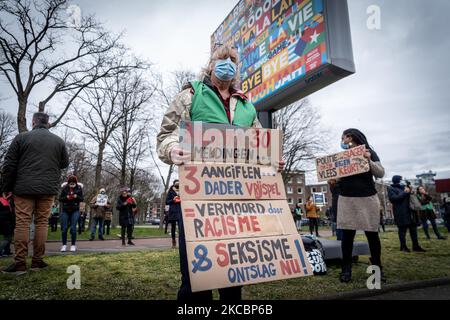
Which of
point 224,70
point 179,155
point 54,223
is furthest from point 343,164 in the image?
point 54,223

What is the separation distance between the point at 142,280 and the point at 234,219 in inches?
94.2

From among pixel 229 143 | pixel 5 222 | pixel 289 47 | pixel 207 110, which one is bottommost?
pixel 5 222

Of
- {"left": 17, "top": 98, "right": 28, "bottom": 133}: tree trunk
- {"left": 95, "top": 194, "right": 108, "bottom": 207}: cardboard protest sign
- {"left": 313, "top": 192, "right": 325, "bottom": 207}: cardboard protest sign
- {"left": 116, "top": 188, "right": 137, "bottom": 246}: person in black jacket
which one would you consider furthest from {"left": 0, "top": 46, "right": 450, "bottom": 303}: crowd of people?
{"left": 313, "top": 192, "right": 325, "bottom": 207}: cardboard protest sign

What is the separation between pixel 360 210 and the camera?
3.68m

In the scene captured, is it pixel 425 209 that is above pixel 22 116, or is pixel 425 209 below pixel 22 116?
below

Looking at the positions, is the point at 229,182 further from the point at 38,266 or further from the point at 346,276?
the point at 38,266

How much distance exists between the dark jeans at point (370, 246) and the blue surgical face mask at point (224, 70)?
281cm

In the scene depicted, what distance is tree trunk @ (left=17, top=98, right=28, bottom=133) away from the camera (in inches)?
474

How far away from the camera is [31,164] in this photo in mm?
3969

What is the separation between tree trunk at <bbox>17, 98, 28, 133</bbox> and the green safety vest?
43.1 ft
